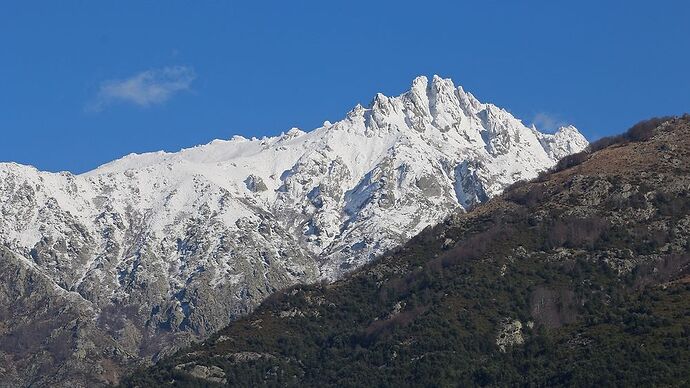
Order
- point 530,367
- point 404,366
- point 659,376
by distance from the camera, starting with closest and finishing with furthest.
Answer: point 659,376 → point 530,367 → point 404,366

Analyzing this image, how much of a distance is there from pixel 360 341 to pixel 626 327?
38472 millimetres

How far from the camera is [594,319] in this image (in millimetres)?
179375

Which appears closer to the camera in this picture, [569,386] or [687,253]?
[569,386]

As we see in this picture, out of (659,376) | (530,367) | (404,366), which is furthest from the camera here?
(404,366)

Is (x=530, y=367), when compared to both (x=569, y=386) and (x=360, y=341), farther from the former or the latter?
(x=360, y=341)

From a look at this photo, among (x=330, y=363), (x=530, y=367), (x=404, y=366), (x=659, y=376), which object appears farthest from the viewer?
(x=330, y=363)

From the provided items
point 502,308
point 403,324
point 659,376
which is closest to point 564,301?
point 502,308

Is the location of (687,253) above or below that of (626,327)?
above

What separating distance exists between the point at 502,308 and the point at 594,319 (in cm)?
1503

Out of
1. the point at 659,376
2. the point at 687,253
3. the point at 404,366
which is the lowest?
the point at 659,376

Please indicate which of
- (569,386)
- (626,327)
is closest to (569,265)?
(626,327)

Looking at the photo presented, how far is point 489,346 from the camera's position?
7185 inches

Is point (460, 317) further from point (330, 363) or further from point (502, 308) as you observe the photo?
point (330, 363)

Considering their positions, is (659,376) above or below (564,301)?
below
